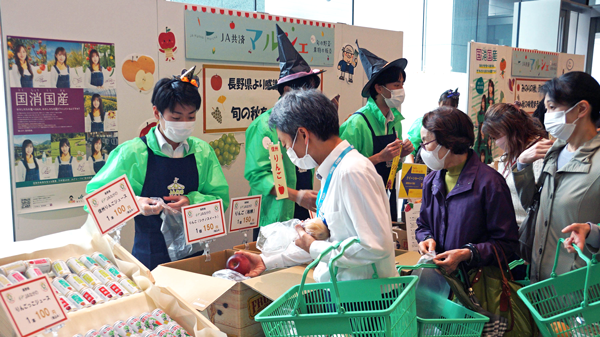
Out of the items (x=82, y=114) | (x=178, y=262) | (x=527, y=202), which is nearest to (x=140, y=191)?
(x=178, y=262)

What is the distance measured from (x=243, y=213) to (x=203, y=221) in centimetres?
31

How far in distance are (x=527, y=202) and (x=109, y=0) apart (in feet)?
8.44

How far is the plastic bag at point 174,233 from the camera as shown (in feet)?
7.49

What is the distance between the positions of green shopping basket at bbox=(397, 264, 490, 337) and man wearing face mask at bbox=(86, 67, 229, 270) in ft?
3.85

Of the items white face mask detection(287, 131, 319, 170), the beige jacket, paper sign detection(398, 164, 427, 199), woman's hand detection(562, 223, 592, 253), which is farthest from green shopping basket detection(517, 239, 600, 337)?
paper sign detection(398, 164, 427, 199)

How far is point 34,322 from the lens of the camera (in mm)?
1204

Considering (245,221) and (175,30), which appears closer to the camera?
(245,221)

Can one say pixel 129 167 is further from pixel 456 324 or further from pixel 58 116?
pixel 456 324

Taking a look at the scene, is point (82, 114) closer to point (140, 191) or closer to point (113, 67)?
point (113, 67)

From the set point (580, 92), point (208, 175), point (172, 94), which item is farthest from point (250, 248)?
point (580, 92)

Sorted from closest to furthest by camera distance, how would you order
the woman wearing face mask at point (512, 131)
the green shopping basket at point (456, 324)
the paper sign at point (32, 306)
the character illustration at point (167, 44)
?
the paper sign at point (32, 306) → the green shopping basket at point (456, 324) → the woman wearing face mask at point (512, 131) → the character illustration at point (167, 44)

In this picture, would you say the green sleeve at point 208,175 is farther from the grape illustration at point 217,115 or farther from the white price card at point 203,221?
the grape illustration at point 217,115

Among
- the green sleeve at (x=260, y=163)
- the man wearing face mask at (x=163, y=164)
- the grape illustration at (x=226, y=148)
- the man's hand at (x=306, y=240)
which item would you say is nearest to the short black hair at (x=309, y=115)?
the man's hand at (x=306, y=240)

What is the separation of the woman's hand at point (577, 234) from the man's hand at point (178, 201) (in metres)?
1.68
